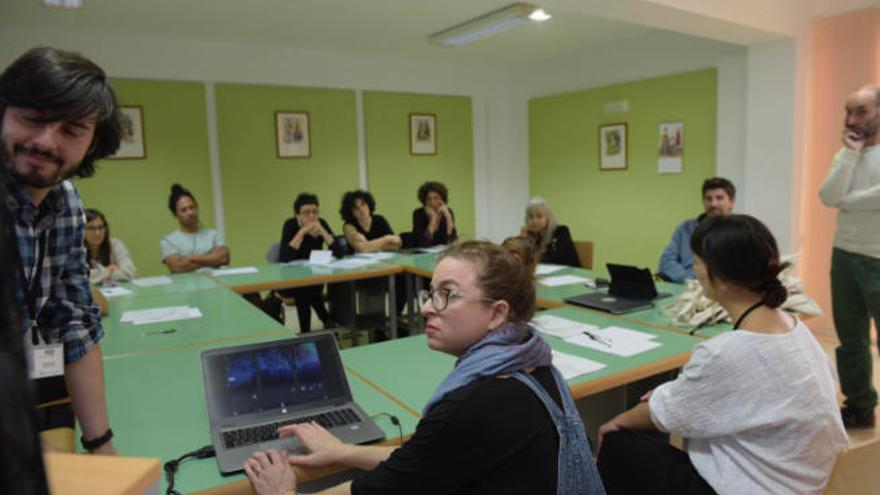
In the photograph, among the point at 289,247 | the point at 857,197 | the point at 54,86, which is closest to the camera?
the point at 54,86

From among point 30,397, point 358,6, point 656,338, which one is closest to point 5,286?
point 30,397

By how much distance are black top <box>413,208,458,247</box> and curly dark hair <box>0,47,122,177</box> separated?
3979 millimetres

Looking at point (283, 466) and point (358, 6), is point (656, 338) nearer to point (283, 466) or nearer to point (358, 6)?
point (283, 466)

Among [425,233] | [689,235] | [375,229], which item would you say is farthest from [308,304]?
[689,235]

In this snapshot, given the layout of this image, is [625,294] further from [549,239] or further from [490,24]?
[490,24]

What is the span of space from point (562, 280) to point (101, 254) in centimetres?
280

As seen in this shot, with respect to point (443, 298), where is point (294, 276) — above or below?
below

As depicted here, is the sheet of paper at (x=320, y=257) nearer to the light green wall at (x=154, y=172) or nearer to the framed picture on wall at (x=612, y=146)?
the light green wall at (x=154, y=172)

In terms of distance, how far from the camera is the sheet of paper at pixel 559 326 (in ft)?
7.37

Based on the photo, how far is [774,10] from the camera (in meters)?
3.87

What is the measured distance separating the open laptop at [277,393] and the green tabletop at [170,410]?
65 millimetres

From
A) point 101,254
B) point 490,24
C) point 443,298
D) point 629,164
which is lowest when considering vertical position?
point 101,254

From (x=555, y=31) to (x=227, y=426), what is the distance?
15.5 feet

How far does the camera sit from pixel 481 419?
1073 millimetres
